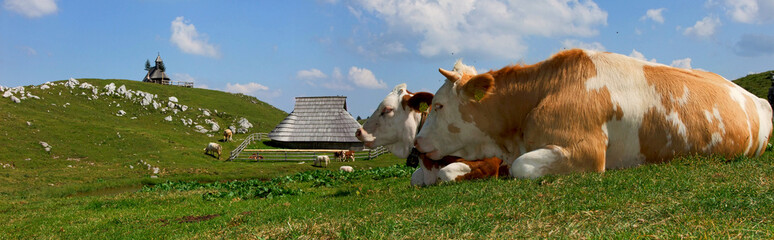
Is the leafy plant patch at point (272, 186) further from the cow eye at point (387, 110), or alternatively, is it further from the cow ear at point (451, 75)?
the cow ear at point (451, 75)

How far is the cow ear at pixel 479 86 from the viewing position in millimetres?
7688

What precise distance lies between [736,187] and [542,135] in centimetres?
232

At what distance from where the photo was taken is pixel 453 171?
27.2ft

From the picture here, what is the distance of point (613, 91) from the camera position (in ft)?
23.2

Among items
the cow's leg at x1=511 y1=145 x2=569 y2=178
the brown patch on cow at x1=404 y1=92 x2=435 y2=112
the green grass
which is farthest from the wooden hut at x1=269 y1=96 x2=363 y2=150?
the cow's leg at x1=511 y1=145 x2=569 y2=178

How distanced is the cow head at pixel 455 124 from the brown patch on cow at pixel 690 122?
214 cm

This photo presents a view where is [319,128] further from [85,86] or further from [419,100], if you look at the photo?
[419,100]

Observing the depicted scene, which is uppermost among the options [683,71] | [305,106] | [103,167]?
[305,106]

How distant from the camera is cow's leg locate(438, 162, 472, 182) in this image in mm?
8266

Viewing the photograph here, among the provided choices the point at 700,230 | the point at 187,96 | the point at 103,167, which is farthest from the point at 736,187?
the point at 187,96

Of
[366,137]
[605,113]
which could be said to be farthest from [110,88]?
[605,113]

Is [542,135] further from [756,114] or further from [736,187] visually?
[756,114]

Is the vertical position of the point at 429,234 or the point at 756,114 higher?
the point at 756,114

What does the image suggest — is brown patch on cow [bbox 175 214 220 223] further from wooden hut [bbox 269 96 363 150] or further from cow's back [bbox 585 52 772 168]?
wooden hut [bbox 269 96 363 150]
